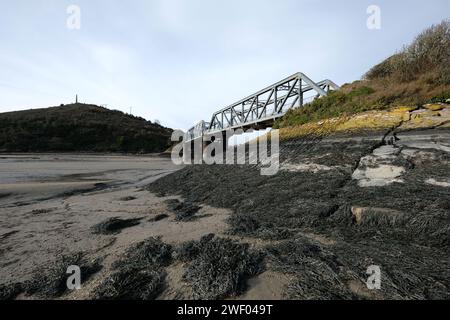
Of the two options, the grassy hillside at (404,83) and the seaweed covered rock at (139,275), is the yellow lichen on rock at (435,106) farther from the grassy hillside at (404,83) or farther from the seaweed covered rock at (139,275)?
the seaweed covered rock at (139,275)

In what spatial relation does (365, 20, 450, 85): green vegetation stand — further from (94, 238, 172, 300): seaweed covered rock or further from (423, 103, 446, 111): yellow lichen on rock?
(94, 238, 172, 300): seaweed covered rock

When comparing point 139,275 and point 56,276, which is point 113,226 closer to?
point 56,276

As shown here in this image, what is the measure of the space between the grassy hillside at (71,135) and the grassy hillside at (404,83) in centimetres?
4119

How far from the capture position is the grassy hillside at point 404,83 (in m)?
7.99

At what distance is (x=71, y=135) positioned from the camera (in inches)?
1791

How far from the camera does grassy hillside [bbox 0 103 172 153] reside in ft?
130

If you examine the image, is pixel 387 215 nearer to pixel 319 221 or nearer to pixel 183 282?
pixel 319 221

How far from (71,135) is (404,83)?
5138cm

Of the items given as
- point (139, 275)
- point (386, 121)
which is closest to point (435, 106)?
point (386, 121)

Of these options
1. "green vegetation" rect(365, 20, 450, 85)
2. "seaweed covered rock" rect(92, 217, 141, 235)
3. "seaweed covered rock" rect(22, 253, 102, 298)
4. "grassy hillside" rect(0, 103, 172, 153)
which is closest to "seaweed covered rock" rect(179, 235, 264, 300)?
"seaweed covered rock" rect(22, 253, 102, 298)

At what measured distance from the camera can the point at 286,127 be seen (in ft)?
40.0

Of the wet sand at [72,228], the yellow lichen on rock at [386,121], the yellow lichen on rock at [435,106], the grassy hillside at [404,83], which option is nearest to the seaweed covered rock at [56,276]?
the wet sand at [72,228]
